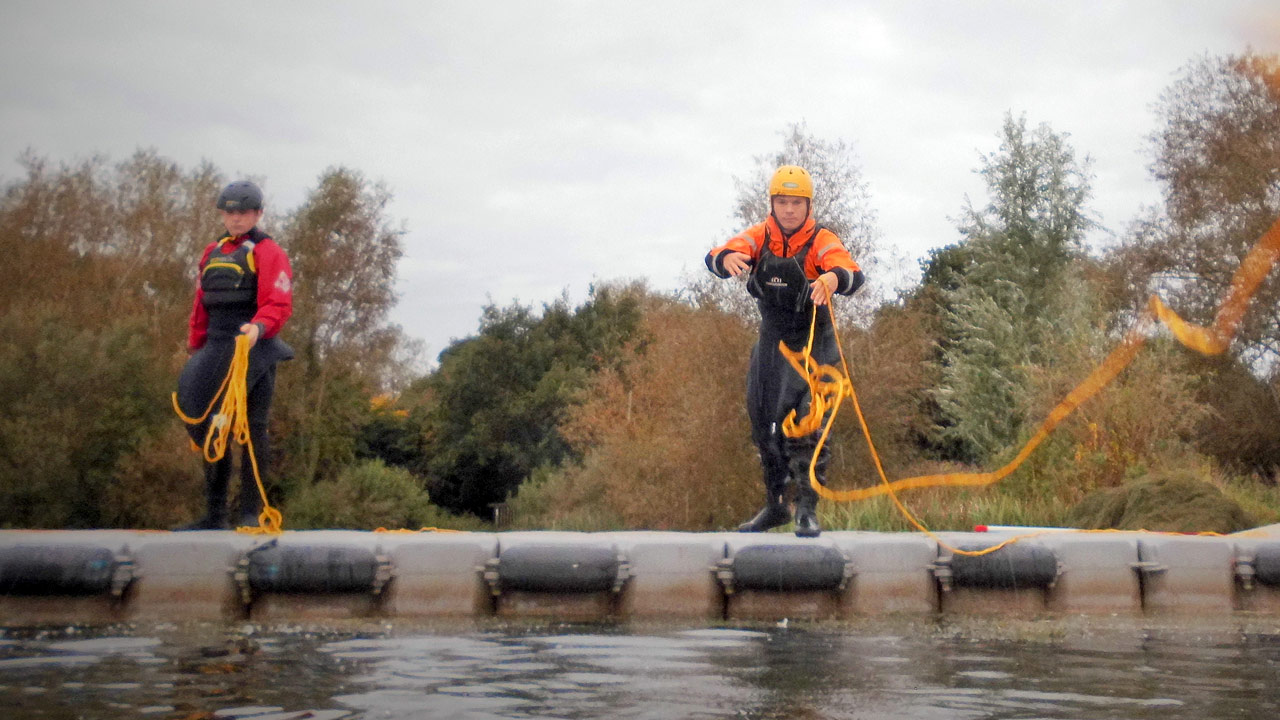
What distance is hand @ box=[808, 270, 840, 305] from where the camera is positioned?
291 inches

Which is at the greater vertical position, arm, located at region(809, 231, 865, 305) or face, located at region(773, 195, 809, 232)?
face, located at region(773, 195, 809, 232)

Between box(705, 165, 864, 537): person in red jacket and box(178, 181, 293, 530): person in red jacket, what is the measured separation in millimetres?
2656

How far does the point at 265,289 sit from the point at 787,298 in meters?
3.14

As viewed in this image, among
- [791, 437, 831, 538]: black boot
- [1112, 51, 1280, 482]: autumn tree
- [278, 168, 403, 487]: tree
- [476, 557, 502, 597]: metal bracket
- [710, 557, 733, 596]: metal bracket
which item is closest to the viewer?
[476, 557, 502, 597]: metal bracket

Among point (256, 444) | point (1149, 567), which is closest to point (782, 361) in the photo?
point (1149, 567)

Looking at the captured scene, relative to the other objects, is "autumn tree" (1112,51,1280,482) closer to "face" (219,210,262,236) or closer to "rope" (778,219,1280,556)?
"rope" (778,219,1280,556)

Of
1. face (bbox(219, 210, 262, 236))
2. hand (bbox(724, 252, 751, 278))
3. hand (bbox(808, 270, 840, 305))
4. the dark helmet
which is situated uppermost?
the dark helmet

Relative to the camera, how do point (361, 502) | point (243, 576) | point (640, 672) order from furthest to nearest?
point (361, 502), point (243, 576), point (640, 672)

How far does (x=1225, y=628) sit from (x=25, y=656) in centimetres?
534

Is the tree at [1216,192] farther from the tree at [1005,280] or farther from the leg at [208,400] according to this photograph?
the leg at [208,400]

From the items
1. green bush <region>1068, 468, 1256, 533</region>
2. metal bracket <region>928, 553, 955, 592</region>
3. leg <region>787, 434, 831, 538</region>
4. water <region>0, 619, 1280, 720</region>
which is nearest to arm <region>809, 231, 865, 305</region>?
leg <region>787, 434, 831, 538</region>

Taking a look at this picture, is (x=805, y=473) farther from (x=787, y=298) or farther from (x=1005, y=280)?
(x=1005, y=280)

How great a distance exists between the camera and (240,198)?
7.66 metres

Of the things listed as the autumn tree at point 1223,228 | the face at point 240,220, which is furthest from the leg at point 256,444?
the autumn tree at point 1223,228
